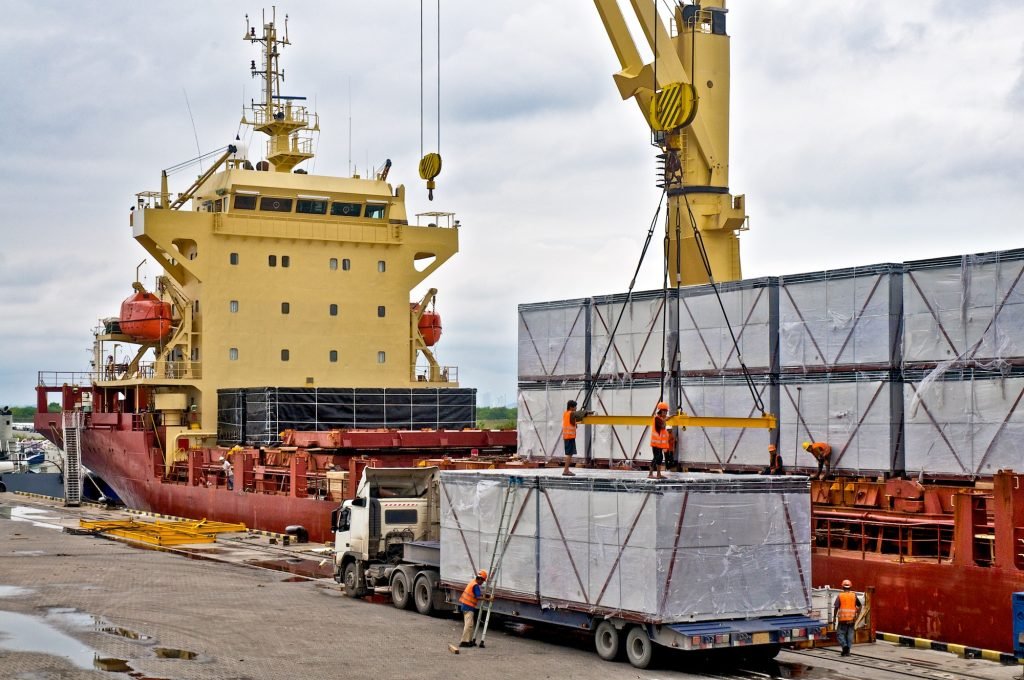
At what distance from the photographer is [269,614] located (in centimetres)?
1858

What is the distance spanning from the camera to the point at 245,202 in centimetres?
3816

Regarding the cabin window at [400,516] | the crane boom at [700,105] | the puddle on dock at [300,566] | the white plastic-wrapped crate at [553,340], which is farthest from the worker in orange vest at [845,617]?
the crane boom at [700,105]

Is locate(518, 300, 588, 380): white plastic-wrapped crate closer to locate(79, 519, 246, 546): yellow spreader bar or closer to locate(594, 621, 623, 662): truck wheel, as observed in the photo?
locate(594, 621, 623, 662): truck wheel

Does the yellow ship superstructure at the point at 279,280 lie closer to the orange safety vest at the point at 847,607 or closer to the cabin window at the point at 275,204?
→ the cabin window at the point at 275,204

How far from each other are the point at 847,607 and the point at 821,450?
417 cm

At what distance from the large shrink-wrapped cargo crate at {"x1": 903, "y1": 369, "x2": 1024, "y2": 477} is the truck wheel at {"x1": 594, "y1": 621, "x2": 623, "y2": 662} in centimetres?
604

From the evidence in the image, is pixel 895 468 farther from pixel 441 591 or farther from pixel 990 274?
pixel 441 591

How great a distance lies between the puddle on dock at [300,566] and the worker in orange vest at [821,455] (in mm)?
9567

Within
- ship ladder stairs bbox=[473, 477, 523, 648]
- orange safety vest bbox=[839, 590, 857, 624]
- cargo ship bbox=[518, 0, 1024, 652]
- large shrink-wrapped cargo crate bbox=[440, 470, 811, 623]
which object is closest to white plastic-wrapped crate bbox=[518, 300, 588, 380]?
cargo ship bbox=[518, 0, 1024, 652]

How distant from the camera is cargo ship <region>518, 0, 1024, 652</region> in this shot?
655 inches

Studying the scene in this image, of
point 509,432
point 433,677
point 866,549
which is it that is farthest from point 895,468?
point 509,432

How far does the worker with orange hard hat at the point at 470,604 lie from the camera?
16109 mm

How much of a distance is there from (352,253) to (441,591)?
877 inches

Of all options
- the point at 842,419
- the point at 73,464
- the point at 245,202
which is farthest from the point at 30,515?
the point at 842,419
